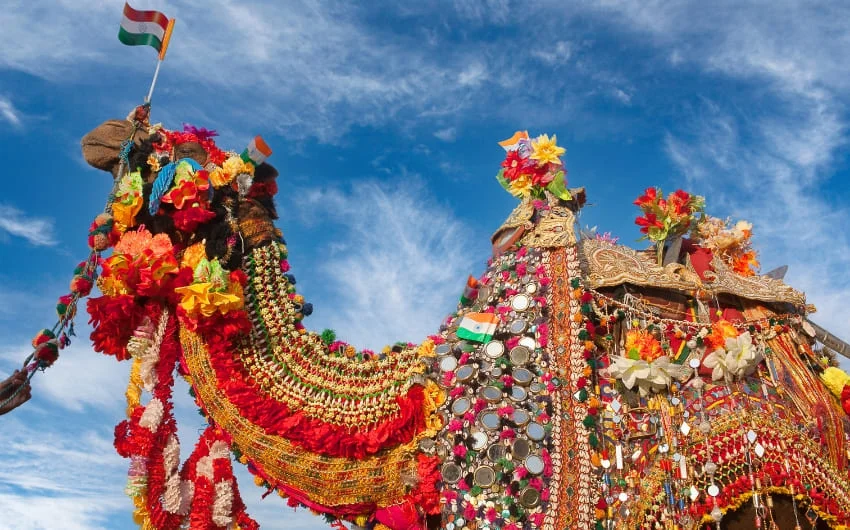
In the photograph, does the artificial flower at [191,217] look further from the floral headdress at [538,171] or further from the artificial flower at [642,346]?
the artificial flower at [642,346]

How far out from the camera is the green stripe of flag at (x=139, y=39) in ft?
17.3

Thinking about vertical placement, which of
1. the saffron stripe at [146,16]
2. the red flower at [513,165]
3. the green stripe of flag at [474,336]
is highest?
the saffron stripe at [146,16]

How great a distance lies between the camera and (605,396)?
14.8ft

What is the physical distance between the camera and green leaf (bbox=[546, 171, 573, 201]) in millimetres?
5145

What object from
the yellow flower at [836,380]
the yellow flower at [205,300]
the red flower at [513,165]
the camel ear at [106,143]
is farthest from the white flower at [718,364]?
the camel ear at [106,143]

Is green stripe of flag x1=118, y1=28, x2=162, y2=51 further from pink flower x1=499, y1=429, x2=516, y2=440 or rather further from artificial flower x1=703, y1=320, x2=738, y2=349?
artificial flower x1=703, y1=320, x2=738, y2=349

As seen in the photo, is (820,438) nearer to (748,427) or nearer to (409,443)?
(748,427)

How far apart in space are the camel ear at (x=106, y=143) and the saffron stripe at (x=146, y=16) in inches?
34.6

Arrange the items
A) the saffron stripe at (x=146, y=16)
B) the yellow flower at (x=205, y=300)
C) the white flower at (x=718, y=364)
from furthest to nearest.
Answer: the saffron stripe at (x=146, y=16)
the white flower at (x=718, y=364)
the yellow flower at (x=205, y=300)

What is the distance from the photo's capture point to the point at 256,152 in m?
4.97

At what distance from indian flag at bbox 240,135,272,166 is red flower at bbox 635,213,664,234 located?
105 inches

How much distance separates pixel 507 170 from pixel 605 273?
1.02m

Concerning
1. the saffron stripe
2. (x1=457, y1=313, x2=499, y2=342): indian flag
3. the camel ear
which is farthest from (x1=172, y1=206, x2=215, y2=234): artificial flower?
(x1=457, y1=313, x2=499, y2=342): indian flag

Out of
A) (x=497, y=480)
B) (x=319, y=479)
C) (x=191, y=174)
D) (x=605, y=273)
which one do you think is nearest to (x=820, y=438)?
(x=605, y=273)
